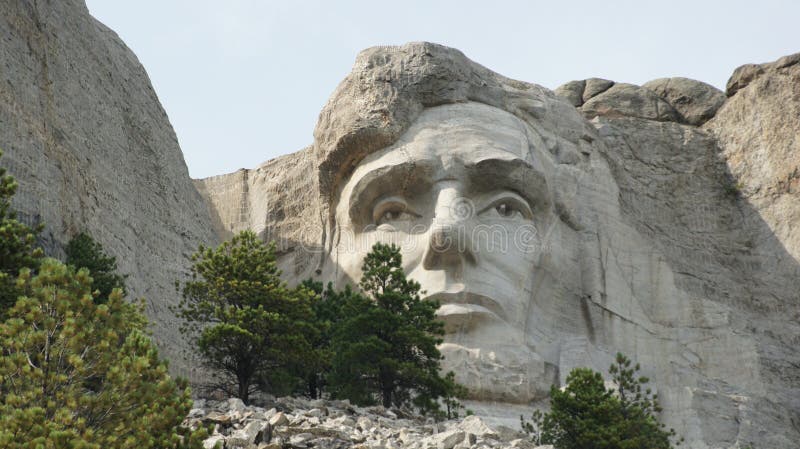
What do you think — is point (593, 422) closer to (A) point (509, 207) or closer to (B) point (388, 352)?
(B) point (388, 352)

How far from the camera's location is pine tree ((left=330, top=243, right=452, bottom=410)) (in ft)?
76.7

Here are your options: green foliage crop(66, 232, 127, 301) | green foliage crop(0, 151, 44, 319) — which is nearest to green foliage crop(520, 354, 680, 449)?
green foliage crop(66, 232, 127, 301)

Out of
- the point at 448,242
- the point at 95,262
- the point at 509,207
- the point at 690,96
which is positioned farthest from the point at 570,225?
the point at 95,262

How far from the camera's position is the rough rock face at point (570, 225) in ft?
90.6

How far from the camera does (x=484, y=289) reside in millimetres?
27828

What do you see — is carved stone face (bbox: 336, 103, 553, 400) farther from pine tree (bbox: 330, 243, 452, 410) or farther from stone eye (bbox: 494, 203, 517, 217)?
pine tree (bbox: 330, 243, 452, 410)

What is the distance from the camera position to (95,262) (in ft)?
73.6

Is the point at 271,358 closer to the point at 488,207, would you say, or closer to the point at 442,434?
the point at 442,434

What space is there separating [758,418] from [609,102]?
8.81 meters

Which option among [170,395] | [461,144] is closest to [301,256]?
[461,144]

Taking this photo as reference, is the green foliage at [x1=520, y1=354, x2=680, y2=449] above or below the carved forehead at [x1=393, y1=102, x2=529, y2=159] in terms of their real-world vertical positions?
below

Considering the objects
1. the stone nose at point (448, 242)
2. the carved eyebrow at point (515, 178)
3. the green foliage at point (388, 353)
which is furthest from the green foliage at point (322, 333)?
the carved eyebrow at point (515, 178)

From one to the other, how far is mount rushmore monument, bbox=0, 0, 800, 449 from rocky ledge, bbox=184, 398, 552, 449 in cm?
424

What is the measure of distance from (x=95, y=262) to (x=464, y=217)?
26.1ft
